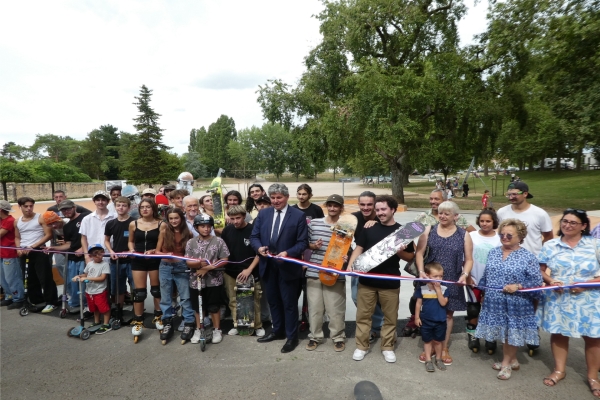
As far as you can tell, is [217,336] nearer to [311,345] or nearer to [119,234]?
[311,345]

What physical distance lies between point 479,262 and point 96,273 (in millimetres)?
4974

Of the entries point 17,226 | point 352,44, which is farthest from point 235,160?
point 17,226

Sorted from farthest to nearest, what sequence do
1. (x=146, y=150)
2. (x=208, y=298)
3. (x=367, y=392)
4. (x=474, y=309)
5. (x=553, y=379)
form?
1. (x=146, y=150)
2. (x=208, y=298)
3. (x=474, y=309)
4. (x=553, y=379)
5. (x=367, y=392)

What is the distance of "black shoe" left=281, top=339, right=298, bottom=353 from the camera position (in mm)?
4008

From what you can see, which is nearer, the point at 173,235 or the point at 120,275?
the point at 173,235

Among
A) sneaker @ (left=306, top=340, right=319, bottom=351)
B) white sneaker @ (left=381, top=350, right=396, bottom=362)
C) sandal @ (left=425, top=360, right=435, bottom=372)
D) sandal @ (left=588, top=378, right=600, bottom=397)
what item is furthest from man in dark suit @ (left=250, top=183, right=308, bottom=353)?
sandal @ (left=588, top=378, right=600, bottom=397)

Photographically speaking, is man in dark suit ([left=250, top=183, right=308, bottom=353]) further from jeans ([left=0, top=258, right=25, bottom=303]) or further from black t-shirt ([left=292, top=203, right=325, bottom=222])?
jeans ([left=0, top=258, right=25, bottom=303])

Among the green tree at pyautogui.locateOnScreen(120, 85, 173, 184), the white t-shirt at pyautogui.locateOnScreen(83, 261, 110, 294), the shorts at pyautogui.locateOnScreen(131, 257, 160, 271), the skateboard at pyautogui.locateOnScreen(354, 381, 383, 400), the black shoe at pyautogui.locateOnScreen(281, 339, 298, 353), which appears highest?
the green tree at pyautogui.locateOnScreen(120, 85, 173, 184)

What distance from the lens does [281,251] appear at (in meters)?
4.14

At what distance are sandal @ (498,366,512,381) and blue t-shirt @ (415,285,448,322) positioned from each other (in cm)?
73

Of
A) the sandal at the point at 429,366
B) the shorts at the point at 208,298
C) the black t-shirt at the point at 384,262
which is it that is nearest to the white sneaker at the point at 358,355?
the sandal at the point at 429,366

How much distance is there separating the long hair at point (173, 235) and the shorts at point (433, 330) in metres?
3.11

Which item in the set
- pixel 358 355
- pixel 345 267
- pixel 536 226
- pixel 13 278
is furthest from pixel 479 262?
pixel 13 278

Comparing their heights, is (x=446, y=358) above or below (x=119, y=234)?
below
